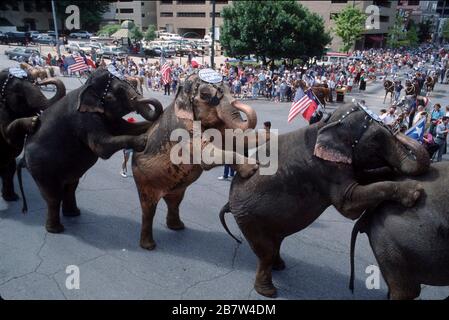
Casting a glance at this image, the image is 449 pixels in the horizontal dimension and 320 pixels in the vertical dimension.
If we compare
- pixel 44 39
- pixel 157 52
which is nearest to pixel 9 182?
pixel 157 52

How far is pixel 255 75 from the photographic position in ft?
71.2

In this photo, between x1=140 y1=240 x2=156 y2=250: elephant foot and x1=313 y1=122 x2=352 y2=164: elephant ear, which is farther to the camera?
x1=140 y1=240 x2=156 y2=250: elephant foot

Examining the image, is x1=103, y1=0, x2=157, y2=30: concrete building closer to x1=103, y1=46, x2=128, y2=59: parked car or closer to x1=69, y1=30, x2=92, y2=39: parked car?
x1=69, y1=30, x2=92, y2=39: parked car

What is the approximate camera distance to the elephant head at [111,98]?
4.96 m

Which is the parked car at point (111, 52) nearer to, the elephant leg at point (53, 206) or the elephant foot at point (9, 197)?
the elephant foot at point (9, 197)

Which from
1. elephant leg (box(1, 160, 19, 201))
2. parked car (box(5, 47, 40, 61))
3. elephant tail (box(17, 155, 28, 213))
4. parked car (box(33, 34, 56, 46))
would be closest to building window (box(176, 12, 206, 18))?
parked car (box(33, 34, 56, 46))

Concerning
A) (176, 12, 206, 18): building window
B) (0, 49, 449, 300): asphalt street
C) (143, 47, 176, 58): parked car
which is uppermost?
(176, 12, 206, 18): building window

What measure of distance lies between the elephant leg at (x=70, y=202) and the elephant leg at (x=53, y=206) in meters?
0.45

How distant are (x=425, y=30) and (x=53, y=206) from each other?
74145 millimetres

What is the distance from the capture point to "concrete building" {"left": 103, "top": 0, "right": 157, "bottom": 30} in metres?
62.6

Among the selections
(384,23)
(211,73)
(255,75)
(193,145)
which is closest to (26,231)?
(193,145)

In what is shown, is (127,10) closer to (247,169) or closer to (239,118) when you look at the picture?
(239,118)

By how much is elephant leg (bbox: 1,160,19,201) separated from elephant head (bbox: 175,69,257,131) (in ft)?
12.2
